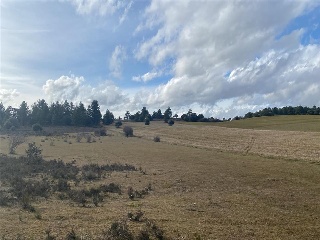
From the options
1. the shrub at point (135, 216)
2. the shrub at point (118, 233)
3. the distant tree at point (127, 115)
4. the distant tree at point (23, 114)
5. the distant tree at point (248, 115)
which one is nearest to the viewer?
the shrub at point (118, 233)

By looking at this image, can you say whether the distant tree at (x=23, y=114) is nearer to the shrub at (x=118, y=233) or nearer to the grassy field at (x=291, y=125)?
the grassy field at (x=291, y=125)

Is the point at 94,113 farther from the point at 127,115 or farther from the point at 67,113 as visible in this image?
the point at 127,115

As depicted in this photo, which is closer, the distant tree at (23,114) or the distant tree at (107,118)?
the distant tree at (23,114)

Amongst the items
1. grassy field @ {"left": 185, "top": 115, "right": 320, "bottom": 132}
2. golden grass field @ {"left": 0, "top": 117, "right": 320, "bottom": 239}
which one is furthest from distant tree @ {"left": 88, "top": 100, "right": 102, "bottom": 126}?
golden grass field @ {"left": 0, "top": 117, "right": 320, "bottom": 239}

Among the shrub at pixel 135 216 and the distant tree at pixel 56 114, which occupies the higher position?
the distant tree at pixel 56 114

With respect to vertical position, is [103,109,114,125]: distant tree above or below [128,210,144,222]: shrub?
above

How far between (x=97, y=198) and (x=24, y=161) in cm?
2003

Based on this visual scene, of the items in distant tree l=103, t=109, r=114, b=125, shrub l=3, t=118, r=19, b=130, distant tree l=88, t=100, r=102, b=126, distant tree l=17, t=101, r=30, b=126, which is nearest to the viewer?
shrub l=3, t=118, r=19, b=130

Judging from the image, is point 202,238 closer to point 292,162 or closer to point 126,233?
point 126,233

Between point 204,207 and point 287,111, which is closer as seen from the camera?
point 204,207

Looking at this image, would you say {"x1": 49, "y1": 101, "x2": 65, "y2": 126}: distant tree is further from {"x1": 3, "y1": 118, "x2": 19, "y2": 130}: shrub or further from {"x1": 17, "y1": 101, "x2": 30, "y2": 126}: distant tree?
{"x1": 3, "y1": 118, "x2": 19, "y2": 130}: shrub

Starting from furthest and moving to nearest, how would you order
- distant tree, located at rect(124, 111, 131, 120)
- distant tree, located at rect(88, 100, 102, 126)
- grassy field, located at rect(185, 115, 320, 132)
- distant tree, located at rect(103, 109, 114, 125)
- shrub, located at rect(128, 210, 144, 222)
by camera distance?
distant tree, located at rect(124, 111, 131, 120) < distant tree, located at rect(103, 109, 114, 125) < distant tree, located at rect(88, 100, 102, 126) < grassy field, located at rect(185, 115, 320, 132) < shrub, located at rect(128, 210, 144, 222)

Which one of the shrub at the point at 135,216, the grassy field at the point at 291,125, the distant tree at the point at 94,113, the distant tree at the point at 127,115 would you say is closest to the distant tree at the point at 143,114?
the distant tree at the point at 127,115

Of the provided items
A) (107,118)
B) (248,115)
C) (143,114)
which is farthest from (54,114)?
(248,115)
